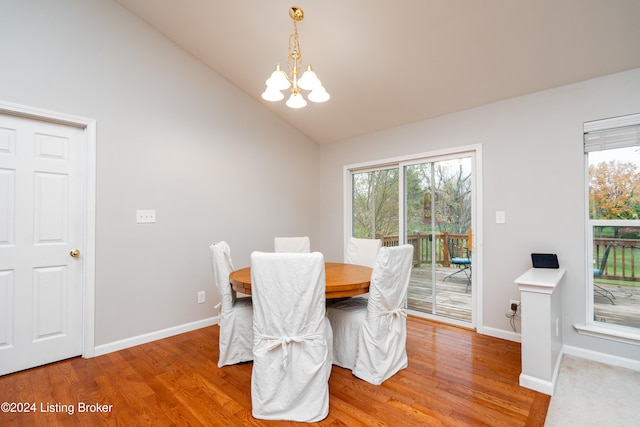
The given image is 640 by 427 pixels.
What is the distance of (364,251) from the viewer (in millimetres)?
3227

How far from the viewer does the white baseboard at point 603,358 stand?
2.38 meters

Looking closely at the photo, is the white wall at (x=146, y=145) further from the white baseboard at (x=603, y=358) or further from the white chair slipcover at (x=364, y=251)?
the white baseboard at (x=603, y=358)

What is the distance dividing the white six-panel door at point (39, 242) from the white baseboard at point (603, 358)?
13.6ft

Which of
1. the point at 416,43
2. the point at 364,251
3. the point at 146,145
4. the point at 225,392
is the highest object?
the point at 416,43

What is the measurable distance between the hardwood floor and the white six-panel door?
19 cm

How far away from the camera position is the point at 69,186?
262 centimetres

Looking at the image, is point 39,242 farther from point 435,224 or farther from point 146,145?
point 435,224

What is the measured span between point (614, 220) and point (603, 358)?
3.63 feet

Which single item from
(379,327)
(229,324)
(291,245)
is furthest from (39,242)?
(379,327)

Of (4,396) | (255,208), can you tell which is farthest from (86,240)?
(255,208)

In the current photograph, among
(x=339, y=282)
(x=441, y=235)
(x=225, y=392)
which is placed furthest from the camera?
(x=441, y=235)

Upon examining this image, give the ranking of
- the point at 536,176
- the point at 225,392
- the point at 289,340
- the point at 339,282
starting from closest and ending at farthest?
the point at 289,340 < the point at 225,392 < the point at 339,282 < the point at 536,176

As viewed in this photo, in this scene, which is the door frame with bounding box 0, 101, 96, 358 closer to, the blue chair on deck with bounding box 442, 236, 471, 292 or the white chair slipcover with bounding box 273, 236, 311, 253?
the white chair slipcover with bounding box 273, 236, 311, 253

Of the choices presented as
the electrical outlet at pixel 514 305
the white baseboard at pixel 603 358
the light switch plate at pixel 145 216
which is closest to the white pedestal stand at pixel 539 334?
the white baseboard at pixel 603 358
